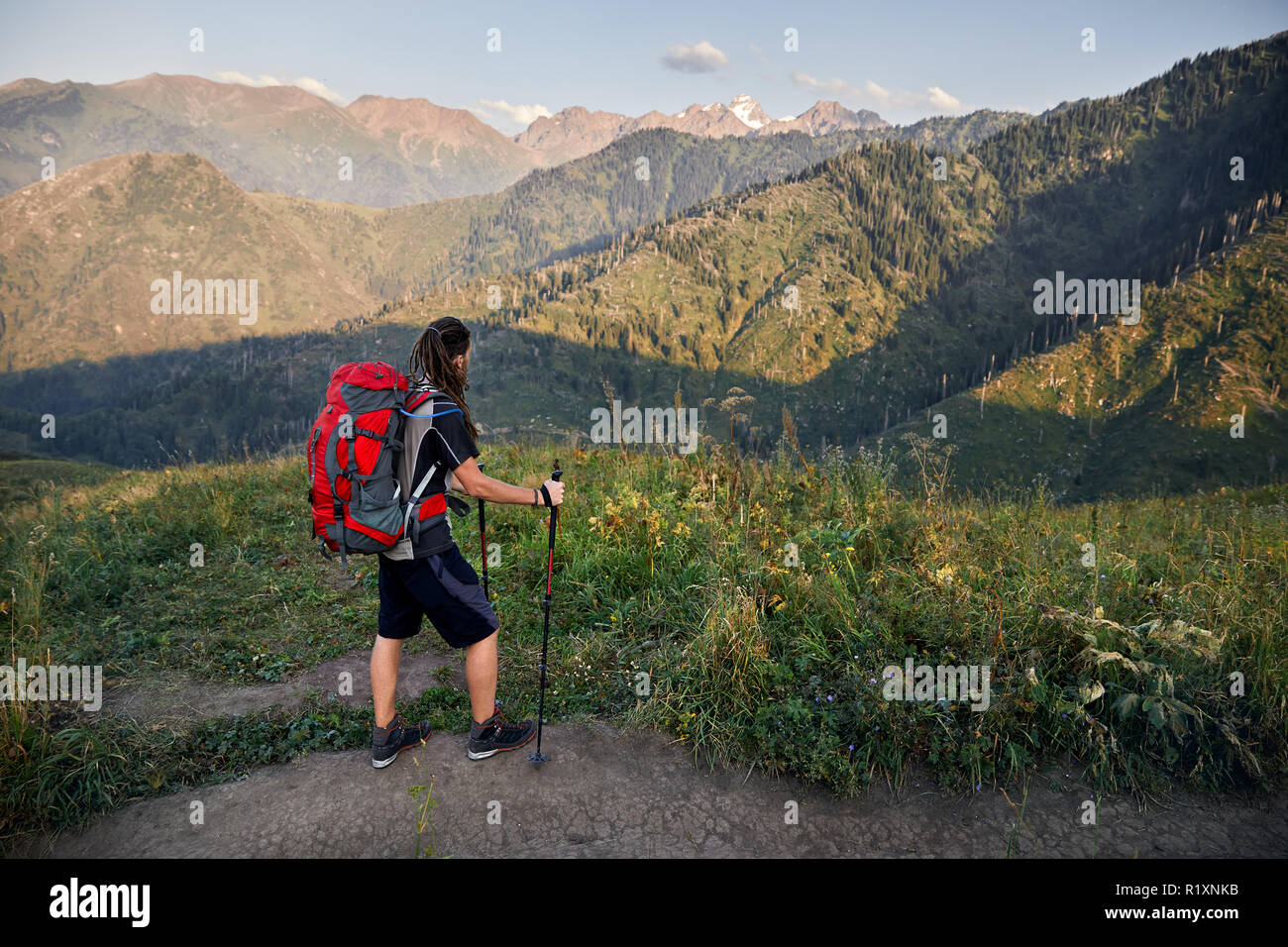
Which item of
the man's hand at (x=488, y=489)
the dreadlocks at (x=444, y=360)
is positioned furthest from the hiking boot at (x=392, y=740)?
the dreadlocks at (x=444, y=360)

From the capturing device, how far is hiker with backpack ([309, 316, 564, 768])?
13.2 feet

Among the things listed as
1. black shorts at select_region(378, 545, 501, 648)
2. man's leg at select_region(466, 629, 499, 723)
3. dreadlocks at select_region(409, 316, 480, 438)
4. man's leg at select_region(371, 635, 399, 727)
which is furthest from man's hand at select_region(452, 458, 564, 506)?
man's leg at select_region(371, 635, 399, 727)

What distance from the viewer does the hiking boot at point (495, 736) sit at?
4596mm

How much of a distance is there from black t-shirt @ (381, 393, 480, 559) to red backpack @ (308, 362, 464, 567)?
0.09 metres

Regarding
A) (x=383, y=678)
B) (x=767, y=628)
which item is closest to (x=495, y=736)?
(x=383, y=678)

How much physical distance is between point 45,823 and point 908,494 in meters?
8.28

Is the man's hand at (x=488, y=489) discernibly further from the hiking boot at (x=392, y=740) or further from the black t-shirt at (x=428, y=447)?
the hiking boot at (x=392, y=740)

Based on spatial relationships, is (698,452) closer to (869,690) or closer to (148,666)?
(869,690)

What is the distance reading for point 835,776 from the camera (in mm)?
4312

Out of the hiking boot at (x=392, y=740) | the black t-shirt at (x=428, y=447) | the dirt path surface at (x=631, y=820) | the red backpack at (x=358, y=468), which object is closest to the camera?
the dirt path surface at (x=631, y=820)

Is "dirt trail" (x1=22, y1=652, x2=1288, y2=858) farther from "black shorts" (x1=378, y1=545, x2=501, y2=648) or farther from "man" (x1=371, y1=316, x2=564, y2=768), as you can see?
"black shorts" (x1=378, y1=545, x2=501, y2=648)
